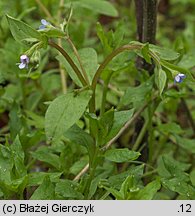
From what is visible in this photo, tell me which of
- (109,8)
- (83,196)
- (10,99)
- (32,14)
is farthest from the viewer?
(32,14)

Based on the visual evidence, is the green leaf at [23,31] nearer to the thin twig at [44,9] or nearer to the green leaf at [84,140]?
the green leaf at [84,140]

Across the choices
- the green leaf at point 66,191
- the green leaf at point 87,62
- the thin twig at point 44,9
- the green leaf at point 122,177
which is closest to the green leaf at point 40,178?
the green leaf at point 66,191

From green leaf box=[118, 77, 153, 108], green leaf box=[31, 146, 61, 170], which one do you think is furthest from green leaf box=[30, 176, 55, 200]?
green leaf box=[118, 77, 153, 108]

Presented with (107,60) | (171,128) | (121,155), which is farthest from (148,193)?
(171,128)

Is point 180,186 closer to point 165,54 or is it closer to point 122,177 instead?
point 122,177

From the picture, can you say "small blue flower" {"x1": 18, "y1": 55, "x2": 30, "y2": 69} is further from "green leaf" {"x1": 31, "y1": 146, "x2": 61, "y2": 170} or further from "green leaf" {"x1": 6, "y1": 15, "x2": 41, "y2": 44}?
"green leaf" {"x1": 31, "y1": 146, "x2": 61, "y2": 170}

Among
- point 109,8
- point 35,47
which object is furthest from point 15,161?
point 109,8
